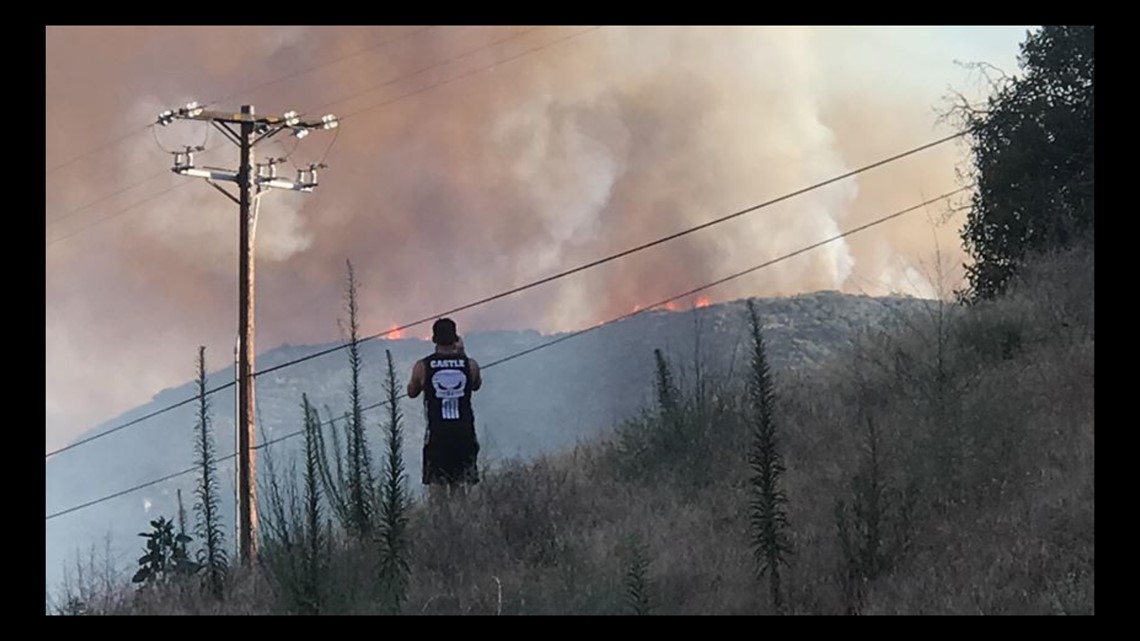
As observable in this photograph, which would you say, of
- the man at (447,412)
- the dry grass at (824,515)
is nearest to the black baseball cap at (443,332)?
the man at (447,412)

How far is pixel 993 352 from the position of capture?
14.9 metres

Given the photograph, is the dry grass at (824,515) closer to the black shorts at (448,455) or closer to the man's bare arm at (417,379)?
the black shorts at (448,455)

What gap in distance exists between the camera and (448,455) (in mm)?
11922

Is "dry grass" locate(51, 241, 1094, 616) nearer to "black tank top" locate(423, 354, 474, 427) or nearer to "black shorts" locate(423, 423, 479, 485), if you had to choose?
"black shorts" locate(423, 423, 479, 485)

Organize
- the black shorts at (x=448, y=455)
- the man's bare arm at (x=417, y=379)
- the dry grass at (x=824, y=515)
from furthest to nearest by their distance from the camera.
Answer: the black shorts at (x=448, y=455)
the man's bare arm at (x=417, y=379)
the dry grass at (x=824, y=515)

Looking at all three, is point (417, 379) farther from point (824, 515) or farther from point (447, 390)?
point (824, 515)

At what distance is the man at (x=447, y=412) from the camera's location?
38.8 ft

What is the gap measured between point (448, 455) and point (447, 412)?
0.44 m

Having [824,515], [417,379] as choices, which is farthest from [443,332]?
[824,515]

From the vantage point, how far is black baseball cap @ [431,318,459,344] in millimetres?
12000

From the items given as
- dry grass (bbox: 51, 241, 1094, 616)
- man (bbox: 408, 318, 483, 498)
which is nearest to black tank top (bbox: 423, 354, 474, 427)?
man (bbox: 408, 318, 483, 498)

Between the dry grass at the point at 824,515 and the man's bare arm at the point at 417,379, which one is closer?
the dry grass at the point at 824,515

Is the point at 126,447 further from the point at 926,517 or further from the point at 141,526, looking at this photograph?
the point at 926,517
